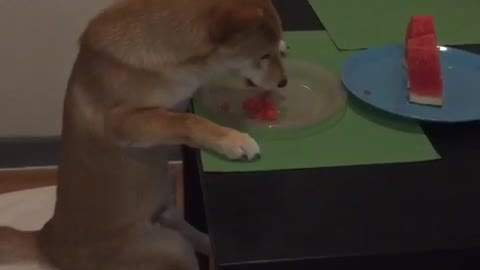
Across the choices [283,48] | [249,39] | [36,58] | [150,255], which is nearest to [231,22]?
[249,39]

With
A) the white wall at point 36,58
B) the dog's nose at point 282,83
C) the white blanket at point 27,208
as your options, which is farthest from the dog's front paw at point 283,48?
the white wall at point 36,58

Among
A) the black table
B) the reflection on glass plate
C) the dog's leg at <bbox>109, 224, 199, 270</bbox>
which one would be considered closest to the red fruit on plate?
the reflection on glass plate

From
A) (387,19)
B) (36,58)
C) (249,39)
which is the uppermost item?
(249,39)

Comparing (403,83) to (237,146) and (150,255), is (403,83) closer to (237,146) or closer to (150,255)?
(237,146)

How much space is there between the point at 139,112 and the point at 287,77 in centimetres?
25

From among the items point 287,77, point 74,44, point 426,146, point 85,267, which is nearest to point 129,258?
point 85,267

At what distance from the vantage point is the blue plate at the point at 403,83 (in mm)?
1189

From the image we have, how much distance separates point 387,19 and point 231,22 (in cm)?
50

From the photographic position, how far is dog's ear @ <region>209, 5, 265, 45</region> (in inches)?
42.8

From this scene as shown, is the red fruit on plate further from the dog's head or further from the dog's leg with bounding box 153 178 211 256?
the dog's leg with bounding box 153 178 211 256

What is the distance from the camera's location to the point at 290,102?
1266mm

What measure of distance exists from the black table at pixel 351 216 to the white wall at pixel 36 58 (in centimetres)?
97

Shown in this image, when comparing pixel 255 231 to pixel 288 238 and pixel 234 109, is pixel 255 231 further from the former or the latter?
pixel 234 109

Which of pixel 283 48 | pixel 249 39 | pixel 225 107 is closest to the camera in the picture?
pixel 249 39
